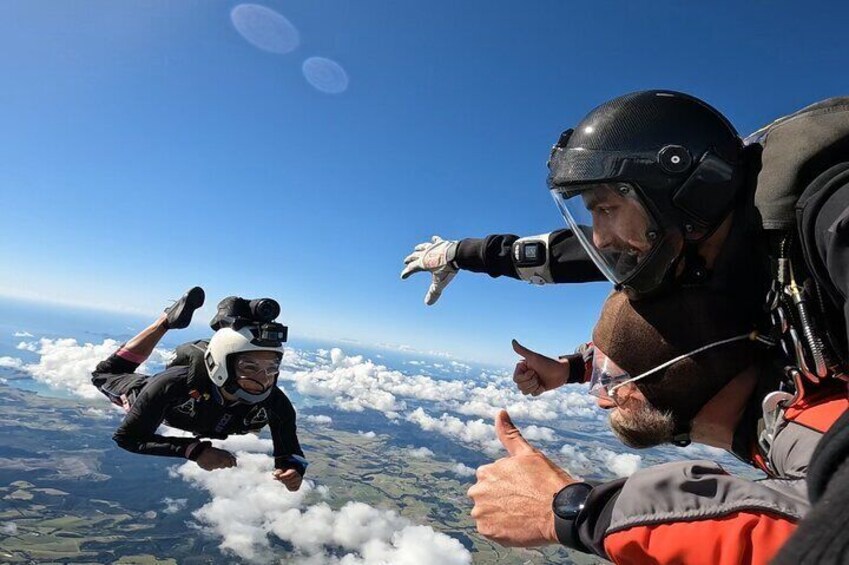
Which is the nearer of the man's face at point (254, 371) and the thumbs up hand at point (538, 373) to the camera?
the thumbs up hand at point (538, 373)

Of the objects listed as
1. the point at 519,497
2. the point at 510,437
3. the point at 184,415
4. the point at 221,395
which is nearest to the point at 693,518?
the point at 519,497

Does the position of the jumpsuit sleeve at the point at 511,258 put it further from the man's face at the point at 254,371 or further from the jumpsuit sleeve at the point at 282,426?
the jumpsuit sleeve at the point at 282,426

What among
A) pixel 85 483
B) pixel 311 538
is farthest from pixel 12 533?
pixel 311 538

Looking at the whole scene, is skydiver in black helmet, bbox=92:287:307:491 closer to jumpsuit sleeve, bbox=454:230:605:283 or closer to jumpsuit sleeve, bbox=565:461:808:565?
Answer: jumpsuit sleeve, bbox=454:230:605:283

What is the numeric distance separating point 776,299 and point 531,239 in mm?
1458

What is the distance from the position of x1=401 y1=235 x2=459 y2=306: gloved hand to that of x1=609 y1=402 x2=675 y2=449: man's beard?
1521 mm

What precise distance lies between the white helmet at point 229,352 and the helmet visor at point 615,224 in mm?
4241

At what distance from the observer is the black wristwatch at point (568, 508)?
1244mm

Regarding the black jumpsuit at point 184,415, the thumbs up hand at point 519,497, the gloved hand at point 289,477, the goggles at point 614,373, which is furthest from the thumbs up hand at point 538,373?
the black jumpsuit at point 184,415

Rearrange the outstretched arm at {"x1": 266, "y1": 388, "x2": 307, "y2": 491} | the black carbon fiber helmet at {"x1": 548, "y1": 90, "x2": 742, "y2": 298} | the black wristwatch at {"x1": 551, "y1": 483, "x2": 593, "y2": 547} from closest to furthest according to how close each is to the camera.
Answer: the black wristwatch at {"x1": 551, "y1": 483, "x2": 593, "y2": 547} → the black carbon fiber helmet at {"x1": 548, "y1": 90, "x2": 742, "y2": 298} → the outstretched arm at {"x1": 266, "y1": 388, "x2": 307, "y2": 491}

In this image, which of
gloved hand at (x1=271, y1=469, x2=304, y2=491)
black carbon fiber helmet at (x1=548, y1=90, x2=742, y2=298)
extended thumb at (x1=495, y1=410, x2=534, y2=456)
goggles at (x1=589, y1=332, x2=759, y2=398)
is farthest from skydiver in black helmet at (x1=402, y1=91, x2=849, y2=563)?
gloved hand at (x1=271, y1=469, x2=304, y2=491)

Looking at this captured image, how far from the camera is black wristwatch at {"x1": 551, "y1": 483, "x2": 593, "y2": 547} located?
4.08 feet

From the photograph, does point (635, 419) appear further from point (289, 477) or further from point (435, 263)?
point (289, 477)

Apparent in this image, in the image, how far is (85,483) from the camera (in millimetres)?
96688
